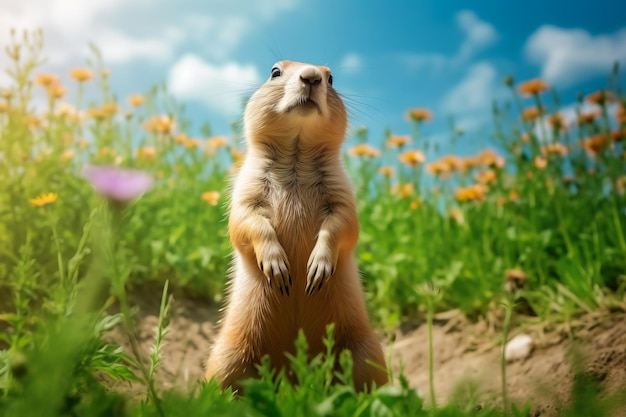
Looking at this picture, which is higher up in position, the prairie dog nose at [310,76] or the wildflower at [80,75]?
the wildflower at [80,75]

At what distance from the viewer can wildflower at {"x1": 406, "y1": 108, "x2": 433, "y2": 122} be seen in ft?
21.0

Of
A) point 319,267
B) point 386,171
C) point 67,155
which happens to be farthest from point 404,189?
point 319,267

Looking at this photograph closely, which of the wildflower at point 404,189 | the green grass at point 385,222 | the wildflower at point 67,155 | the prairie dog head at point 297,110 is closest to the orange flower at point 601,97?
the green grass at point 385,222

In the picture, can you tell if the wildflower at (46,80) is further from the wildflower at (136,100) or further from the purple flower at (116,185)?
the purple flower at (116,185)

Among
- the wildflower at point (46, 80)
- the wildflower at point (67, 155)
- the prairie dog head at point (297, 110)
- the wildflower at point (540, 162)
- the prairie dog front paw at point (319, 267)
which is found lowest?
the prairie dog front paw at point (319, 267)

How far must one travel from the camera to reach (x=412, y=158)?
6.35 m

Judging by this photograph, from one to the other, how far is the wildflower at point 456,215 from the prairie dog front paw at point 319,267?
355cm

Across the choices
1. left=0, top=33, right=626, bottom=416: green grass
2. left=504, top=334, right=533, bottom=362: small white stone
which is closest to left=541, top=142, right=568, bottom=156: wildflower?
left=0, top=33, right=626, bottom=416: green grass

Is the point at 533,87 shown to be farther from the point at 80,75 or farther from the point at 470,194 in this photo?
the point at 80,75

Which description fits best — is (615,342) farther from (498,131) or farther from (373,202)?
(373,202)

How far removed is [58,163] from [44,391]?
13.7 ft

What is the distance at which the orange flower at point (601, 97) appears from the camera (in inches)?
221

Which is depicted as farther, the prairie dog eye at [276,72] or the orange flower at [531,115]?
the orange flower at [531,115]

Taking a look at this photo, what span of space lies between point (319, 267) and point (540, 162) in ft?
12.9
